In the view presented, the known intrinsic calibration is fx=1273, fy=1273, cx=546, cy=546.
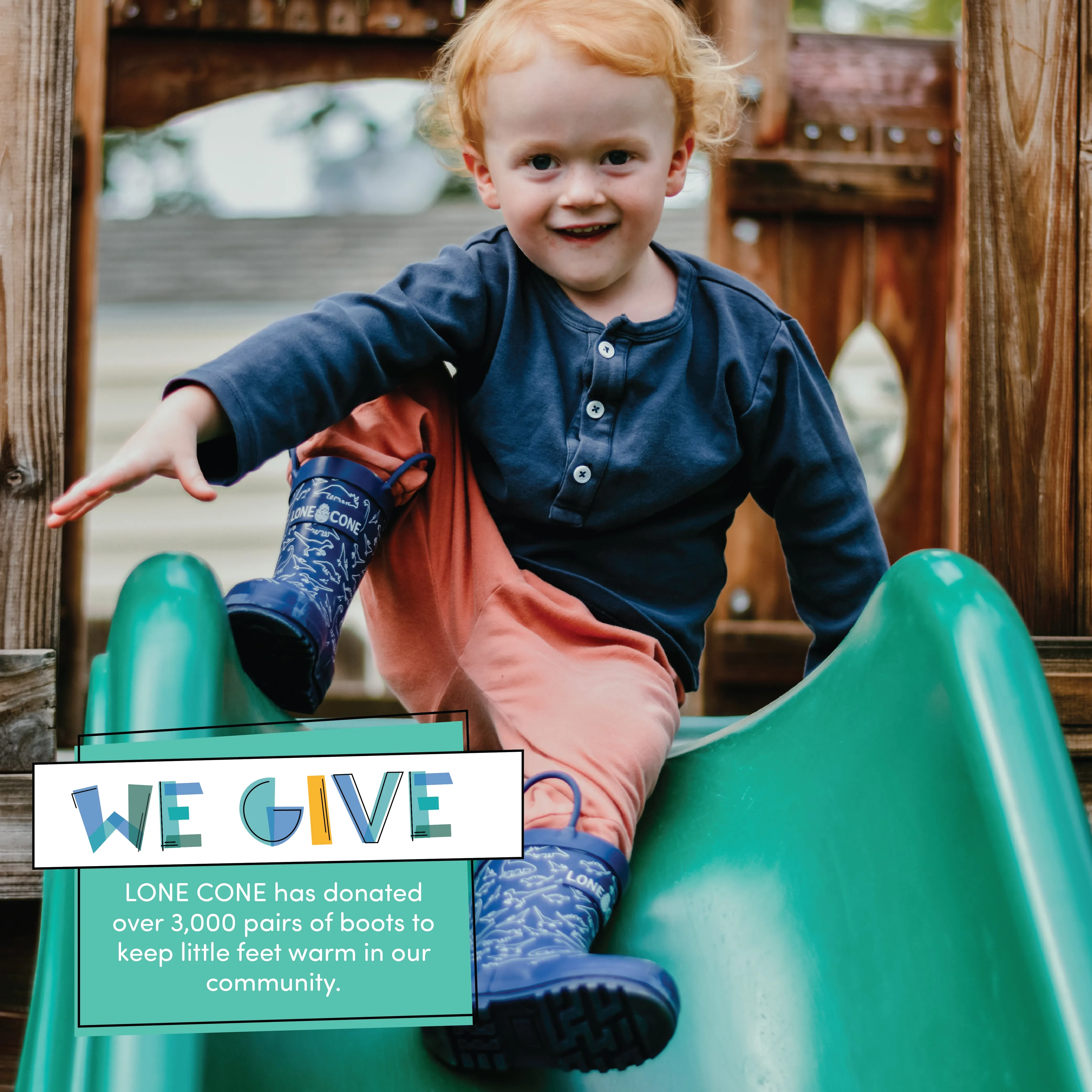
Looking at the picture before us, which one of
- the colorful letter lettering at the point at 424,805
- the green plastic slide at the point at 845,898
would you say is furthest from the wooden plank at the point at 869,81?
the colorful letter lettering at the point at 424,805

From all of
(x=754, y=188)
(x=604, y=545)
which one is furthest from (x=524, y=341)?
(x=754, y=188)

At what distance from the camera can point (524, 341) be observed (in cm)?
120

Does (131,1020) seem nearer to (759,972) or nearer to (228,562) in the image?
(759,972)

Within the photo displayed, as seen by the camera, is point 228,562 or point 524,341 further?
point 228,562

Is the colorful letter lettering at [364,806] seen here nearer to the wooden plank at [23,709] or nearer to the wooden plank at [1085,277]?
the wooden plank at [23,709]

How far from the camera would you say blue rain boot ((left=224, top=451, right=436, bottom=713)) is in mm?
963

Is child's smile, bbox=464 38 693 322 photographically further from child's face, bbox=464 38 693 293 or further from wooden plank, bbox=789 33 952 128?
wooden plank, bbox=789 33 952 128

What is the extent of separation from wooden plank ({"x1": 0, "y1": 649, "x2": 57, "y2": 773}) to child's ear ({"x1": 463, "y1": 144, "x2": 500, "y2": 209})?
24.0 inches

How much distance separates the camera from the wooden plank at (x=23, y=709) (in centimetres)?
120

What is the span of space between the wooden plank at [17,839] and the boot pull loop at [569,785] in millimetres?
518

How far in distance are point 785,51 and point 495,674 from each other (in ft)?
6.82

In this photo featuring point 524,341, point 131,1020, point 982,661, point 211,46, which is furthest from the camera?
point 211,46

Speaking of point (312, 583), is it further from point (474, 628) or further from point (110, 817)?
point (110, 817)

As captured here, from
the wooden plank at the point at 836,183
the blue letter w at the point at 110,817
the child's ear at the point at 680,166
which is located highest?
the wooden plank at the point at 836,183
